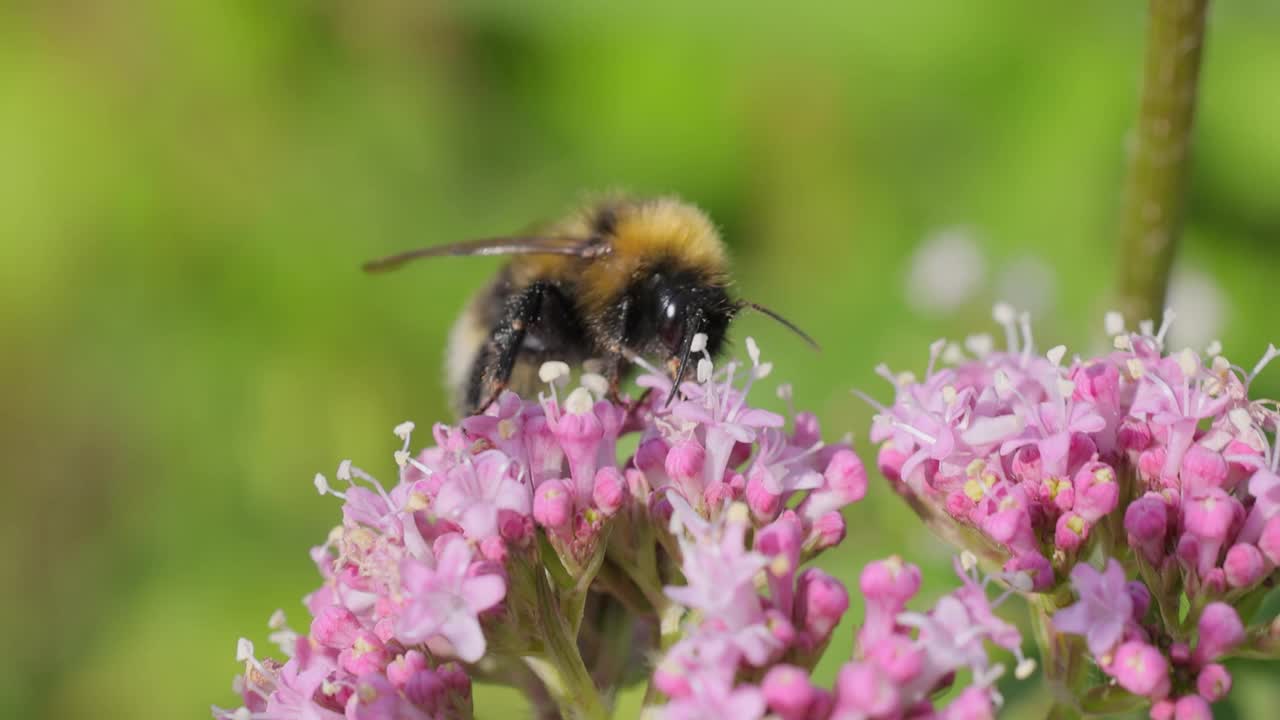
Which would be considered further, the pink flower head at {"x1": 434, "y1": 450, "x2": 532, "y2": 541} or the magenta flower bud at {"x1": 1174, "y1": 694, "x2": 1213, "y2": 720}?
the pink flower head at {"x1": 434, "y1": 450, "x2": 532, "y2": 541}

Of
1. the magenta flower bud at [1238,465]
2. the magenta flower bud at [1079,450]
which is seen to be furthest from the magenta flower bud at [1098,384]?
the magenta flower bud at [1238,465]

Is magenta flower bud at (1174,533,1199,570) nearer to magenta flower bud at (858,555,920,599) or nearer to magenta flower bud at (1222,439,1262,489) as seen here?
magenta flower bud at (1222,439,1262,489)

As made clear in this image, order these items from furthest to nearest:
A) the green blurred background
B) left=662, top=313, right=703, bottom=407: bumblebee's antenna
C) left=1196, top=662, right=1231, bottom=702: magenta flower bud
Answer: the green blurred background, left=662, top=313, right=703, bottom=407: bumblebee's antenna, left=1196, top=662, right=1231, bottom=702: magenta flower bud

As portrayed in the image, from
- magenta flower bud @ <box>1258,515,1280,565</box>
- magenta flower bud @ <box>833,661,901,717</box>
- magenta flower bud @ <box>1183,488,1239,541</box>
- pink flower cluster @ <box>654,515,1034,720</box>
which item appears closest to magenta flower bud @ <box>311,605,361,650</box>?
pink flower cluster @ <box>654,515,1034,720</box>

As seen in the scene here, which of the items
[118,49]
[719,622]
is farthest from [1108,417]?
[118,49]

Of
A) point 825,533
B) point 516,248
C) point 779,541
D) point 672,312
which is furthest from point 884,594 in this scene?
point 516,248

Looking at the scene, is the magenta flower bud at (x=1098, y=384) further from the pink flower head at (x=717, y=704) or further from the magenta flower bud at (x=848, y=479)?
the pink flower head at (x=717, y=704)

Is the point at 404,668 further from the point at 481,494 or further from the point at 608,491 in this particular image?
the point at 608,491
